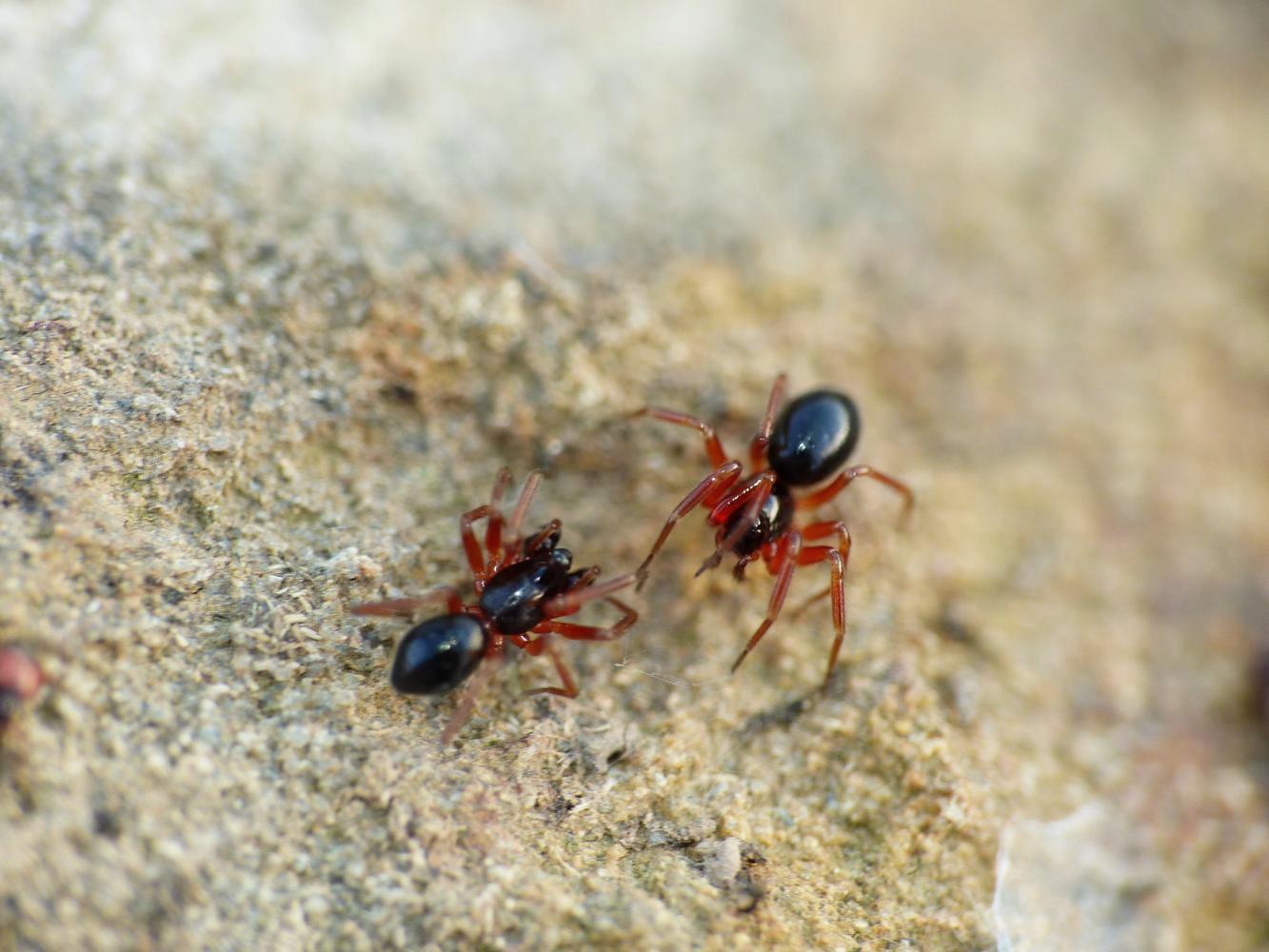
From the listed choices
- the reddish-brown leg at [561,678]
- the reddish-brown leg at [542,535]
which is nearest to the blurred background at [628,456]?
the reddish-brown leg at [561,678]

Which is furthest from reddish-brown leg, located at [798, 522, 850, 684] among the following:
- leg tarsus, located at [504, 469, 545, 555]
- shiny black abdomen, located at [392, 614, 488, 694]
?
shiny black abdomen, located at [392, 614, 488, 694]

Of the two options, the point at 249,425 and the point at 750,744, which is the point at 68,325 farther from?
the point at 750,744

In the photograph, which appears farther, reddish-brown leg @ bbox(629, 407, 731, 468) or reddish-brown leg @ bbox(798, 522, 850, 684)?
reddish-brown leg @ bbox(629, 407, 731, 468)

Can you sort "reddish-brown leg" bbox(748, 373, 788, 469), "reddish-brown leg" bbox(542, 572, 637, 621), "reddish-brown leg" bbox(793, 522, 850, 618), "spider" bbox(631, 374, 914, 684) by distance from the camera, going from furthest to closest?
"reddish-brown leg" bbox(748, 373, 788, 469) < "reddish-brown leg" bbox(793, 522, 850, 618) < "spider" bbox(631, 374, 914, 684) < "reddish-brown leg" bbox(542, 572, 637, 621)

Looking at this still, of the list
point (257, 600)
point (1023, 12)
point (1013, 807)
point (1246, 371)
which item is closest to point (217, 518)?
point (257, 600)

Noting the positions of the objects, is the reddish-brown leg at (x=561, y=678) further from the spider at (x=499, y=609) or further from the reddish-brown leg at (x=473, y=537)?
the reddish-brown leg at (x=473, y=537)

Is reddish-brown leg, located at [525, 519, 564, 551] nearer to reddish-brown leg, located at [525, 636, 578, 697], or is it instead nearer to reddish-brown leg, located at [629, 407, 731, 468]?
reddish-brown leg, located at [525, 636, 578, 697]
